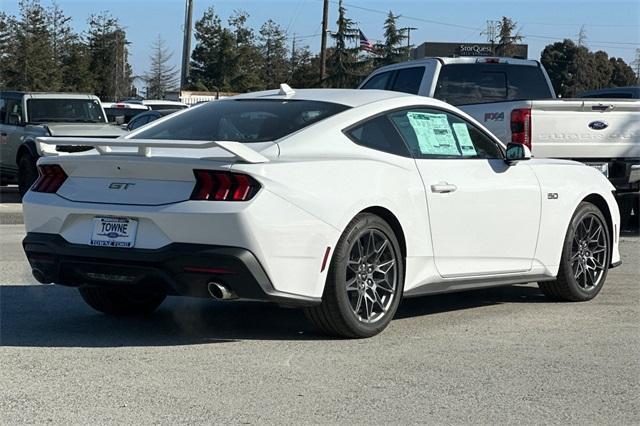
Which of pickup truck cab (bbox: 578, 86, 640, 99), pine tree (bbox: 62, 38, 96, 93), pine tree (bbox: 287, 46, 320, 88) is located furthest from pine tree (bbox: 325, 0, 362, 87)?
pickup truck cab (bbox: 578, 86, 640, 99)

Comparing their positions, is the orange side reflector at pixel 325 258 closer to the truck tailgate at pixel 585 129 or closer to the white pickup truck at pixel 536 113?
the white pickup truck at pixel 536 113

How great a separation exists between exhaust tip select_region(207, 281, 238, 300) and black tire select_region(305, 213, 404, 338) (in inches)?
23.6

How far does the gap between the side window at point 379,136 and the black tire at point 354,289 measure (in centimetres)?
51

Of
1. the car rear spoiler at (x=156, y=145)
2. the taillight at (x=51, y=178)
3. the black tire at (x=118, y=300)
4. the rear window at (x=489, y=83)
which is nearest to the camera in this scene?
the car rear spoiler at (x=156, y=145)

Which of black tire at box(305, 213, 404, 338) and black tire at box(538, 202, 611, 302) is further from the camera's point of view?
black tire at box(538, 202, 611, 302)

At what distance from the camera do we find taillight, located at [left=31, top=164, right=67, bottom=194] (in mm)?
6180

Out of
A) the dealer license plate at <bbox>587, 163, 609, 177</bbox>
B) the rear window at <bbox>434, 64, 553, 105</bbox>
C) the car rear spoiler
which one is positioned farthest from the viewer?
the rear window at <bbox>434, 64, 553, 105</bbox>

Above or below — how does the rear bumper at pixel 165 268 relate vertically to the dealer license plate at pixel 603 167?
below

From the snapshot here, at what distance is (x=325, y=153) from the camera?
6023 mm

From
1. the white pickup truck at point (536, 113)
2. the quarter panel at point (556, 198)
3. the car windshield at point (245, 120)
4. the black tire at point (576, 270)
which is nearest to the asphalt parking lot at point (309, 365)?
the black tire at point (576, 270)

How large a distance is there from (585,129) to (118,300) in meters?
6.46

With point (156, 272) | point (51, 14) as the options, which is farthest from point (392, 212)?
point (51, 14)

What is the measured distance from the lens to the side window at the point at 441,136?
667 cm

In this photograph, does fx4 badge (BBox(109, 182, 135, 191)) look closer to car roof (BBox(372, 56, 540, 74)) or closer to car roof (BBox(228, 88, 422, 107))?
car roof (BBox(228, 88, 422, 107))
